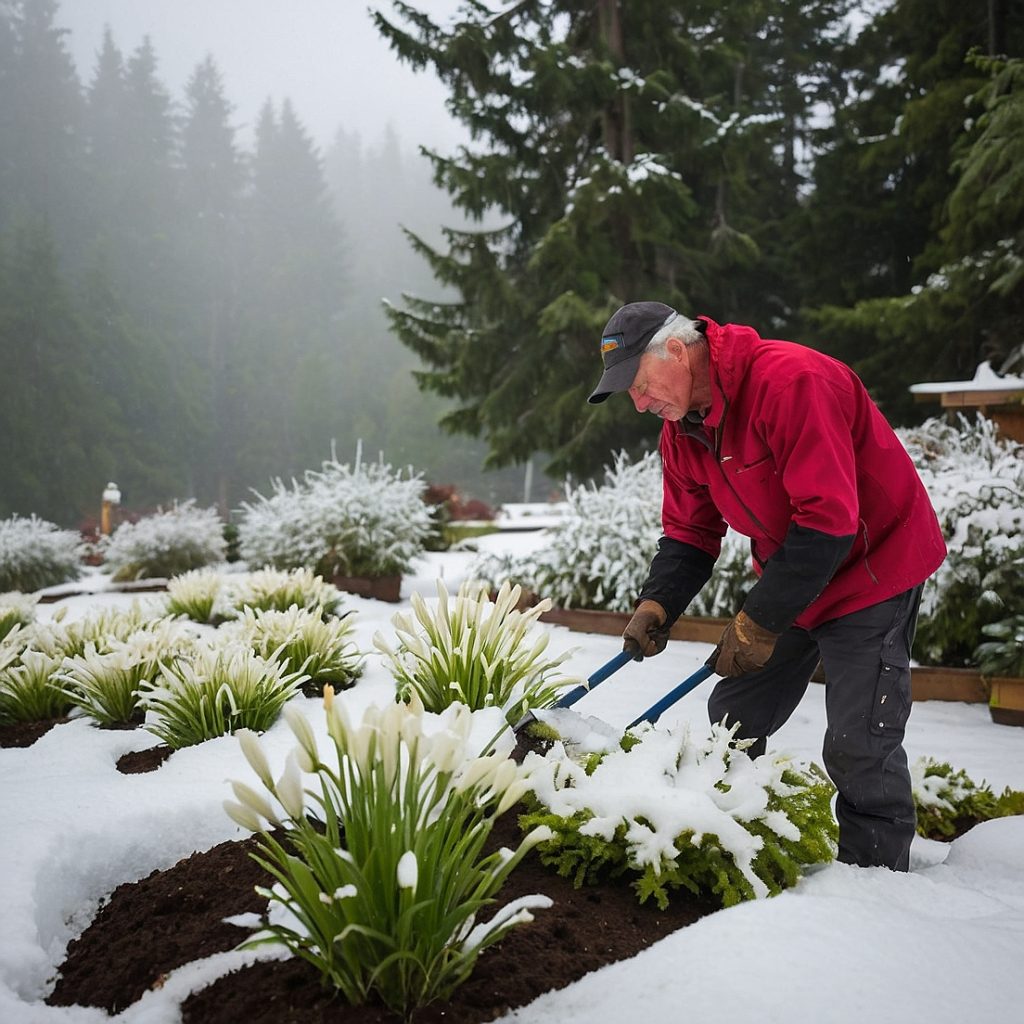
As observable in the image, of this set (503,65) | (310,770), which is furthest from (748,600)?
(503,65)

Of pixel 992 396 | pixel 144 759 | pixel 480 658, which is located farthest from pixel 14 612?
pixel 992 396

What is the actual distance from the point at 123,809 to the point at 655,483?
4.85 meters

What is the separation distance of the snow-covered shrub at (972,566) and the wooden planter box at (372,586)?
4378 millimetres

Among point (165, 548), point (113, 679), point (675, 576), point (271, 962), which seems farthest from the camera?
point (165, 548)

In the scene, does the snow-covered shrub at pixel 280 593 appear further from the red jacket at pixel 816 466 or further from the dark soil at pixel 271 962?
the red jacket at pixel 816 466

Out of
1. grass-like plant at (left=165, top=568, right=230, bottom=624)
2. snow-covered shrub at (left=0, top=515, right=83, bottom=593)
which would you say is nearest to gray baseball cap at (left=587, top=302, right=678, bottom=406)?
grass-like plant at (left=165, top=568, right=230, bottom=624)

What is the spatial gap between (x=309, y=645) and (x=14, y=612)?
2.81 meters

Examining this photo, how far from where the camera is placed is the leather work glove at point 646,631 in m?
2.32

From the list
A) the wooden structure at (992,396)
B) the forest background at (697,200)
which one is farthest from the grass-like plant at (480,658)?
the forest background at (697,200)

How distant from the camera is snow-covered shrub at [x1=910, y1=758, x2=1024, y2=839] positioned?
2531 mm

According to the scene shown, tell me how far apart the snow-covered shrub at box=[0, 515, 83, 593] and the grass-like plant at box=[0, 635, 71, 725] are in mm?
7290

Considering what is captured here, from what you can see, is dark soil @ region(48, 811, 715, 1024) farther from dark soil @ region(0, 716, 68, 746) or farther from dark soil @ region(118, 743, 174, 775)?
dark soil @ region(0, 716, 68, 746)

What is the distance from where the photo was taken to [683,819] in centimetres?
157

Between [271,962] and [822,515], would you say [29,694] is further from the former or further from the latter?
[822,515]
